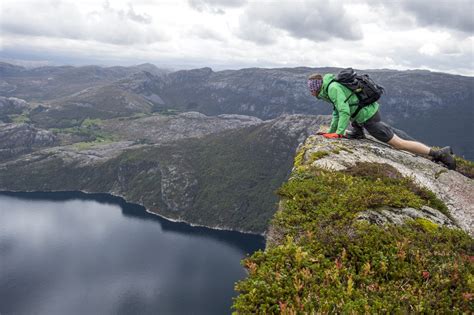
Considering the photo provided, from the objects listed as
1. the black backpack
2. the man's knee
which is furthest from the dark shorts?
the black backpack

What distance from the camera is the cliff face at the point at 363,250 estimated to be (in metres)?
6.42

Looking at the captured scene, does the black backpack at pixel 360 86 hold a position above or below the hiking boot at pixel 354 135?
above

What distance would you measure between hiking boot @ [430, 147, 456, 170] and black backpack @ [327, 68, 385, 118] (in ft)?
14.3

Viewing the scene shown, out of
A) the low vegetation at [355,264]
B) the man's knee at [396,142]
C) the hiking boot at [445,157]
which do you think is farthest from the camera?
the man's knee at [396,142]

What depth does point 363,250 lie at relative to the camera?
7883 millimetres

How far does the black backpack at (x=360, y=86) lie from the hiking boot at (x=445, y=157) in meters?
4.36

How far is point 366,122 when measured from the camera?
1633cm

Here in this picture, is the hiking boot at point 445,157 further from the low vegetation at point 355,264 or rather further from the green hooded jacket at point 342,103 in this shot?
the low vegetation at point 355,264

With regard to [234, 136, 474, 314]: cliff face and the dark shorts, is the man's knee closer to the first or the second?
the dark shorts

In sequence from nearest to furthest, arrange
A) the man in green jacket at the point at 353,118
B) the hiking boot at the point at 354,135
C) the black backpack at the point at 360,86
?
the man in green jacket at the point at 353,118 → the black backpack at the point at 360,86 → the hiking boot at the point at 354,135

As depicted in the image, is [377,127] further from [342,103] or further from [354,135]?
[342,103]

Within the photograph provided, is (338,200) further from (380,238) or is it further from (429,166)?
(429,166)

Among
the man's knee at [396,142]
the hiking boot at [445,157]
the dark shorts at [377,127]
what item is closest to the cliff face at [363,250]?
the hiking boot at [445,157]

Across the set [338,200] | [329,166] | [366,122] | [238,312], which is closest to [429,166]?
[366,122]
